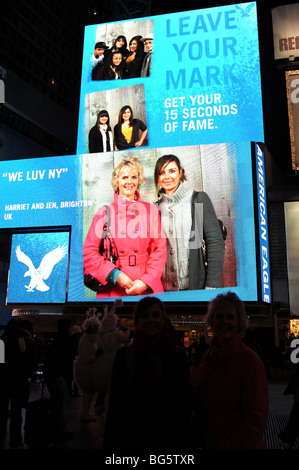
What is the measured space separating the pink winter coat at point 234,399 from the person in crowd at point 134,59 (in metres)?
26.2

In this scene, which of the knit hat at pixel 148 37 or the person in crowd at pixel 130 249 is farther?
the knit hat at pixel 148 37

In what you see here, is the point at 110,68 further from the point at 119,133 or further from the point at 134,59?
the point at 119,133

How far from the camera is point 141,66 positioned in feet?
88.1

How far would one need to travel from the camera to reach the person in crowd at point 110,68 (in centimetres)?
2725

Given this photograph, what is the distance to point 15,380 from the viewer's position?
5.64m

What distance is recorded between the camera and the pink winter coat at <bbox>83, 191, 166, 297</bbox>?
21.0 meters

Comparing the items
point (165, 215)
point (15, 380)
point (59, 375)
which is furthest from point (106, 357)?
point (165, 215)

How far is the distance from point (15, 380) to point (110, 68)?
25.1 metres

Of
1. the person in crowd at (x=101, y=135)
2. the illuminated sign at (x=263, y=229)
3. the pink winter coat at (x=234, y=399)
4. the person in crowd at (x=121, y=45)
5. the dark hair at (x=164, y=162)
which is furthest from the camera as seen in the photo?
the person in crowd at (x=121, y=45)

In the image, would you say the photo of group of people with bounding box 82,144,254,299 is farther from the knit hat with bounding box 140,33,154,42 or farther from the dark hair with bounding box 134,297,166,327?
the dark hair with bounding box 134,297,166,327

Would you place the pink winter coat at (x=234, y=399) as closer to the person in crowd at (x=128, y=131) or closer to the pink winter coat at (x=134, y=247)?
the pink winter coat at (x=134, y=247)

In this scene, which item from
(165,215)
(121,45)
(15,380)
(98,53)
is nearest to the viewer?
(15,380)

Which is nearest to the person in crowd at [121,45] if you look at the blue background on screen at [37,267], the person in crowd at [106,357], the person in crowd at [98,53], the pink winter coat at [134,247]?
the person in crowd at [98,53]

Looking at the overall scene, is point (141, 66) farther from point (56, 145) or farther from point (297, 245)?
point (56, 145)
